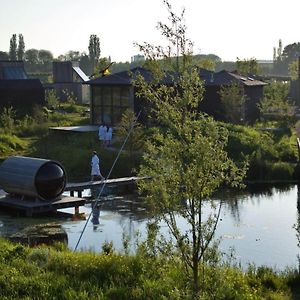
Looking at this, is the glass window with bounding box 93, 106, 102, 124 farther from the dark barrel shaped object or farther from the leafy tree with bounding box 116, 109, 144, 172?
the dark barrel shaped object

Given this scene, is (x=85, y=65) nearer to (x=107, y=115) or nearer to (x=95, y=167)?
(x=107, y=115)

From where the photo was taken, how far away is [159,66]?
10.7 meters

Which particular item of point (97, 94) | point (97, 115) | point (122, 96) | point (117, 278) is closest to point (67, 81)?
point (97, 115)

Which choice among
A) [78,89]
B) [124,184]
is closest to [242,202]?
[124,184]

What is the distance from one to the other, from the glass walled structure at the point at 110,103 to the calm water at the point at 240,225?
Result: 1393 cm

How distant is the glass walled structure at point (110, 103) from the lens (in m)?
39.3

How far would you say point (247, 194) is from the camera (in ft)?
87.6

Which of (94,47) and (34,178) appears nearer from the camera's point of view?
(34,178)

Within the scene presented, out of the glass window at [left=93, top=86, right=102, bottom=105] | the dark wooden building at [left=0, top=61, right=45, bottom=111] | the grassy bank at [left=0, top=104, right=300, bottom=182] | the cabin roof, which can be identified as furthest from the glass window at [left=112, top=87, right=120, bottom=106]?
the dark wooden building at [left=0, top=61, right=45, bottom=111]

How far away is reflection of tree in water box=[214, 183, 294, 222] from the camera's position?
80.8 ft

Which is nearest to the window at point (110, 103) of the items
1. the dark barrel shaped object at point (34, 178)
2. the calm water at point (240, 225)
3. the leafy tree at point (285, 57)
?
the calm water at point (240, 225)

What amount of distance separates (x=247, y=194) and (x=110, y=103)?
51.4 feet

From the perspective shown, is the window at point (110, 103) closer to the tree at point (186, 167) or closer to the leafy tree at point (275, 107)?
the leafy tree at point (275, 107)

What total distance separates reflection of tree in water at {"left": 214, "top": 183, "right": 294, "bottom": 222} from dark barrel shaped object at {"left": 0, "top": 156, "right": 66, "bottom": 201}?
6033mm
